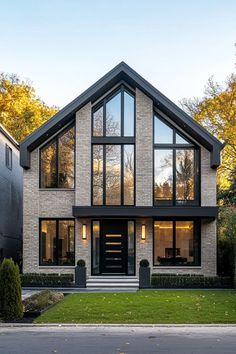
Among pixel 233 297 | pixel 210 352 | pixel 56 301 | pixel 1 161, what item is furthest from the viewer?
pixel 1 161

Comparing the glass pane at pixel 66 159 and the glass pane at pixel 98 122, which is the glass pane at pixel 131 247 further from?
the glass pane at pixel 98 122

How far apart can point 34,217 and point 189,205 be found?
6.96m

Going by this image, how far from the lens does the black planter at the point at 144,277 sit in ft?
76.8

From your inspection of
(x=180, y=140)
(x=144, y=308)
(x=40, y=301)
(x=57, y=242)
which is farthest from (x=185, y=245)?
(x=40, y=301)

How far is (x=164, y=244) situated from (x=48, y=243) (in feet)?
17.1

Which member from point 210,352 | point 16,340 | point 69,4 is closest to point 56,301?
Answer: point 16,340

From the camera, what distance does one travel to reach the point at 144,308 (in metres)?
16.2

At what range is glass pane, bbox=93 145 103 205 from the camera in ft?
81.6

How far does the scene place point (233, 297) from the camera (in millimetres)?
19172

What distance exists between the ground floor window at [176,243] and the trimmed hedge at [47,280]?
4087 millimetres

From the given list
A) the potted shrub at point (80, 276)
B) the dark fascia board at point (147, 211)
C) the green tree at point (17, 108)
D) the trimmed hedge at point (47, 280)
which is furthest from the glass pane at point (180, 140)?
the green tree at point (17, 108)

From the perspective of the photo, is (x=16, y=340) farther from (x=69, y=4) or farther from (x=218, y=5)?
(x=218, y=5)

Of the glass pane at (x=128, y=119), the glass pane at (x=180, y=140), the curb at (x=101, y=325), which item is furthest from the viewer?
the glass pane at (x=128, y=119)

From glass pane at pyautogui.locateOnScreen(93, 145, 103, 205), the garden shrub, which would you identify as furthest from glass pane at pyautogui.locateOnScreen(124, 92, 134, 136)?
the garden shrub
